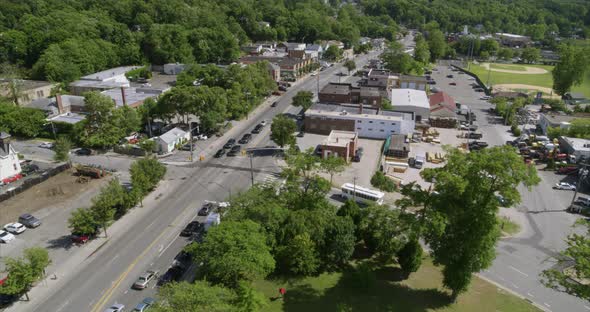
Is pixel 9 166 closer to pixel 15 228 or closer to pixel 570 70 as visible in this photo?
pixel 15 228

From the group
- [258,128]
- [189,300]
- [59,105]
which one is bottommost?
[258,128]

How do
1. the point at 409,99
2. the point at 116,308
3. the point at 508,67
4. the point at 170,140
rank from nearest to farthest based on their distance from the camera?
the point at 116,308 → the point at 170,140 → the point at 409,99 → the point at 508,67

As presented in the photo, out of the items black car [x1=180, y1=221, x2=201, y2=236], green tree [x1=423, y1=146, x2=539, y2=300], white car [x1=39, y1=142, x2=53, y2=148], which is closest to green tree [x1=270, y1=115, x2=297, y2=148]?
black car [x1=180, y1=221, x2=201, y2=236]

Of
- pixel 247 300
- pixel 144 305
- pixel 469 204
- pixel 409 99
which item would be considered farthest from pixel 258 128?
pixel 469 204

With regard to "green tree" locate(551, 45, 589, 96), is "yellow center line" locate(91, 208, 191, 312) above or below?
below

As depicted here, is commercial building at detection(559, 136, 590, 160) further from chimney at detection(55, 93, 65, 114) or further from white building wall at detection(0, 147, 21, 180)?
chimney at detection(55, 93, 65, 114)

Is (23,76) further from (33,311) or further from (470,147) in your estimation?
(470,147)
